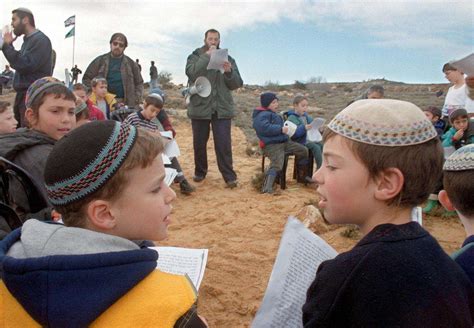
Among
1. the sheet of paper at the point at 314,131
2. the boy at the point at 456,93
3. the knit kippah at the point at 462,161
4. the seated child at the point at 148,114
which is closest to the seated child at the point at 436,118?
the boy at the point at 456,93

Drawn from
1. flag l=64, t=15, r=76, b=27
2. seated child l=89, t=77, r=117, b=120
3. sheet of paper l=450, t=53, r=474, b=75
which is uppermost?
flag l=64, t=15, r=76, b=27

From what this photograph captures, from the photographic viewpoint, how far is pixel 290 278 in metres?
1.55

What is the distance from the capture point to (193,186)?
6879 mm

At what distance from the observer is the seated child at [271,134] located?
263 inches

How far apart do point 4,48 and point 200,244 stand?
11.4ft

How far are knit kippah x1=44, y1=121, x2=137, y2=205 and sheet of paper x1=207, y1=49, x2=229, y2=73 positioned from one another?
5027 millimetres

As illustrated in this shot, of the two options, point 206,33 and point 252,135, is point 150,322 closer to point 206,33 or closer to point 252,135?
point 206,33

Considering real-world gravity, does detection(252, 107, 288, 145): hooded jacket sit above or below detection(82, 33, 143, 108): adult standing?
below

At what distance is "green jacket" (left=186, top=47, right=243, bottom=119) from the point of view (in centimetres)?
653

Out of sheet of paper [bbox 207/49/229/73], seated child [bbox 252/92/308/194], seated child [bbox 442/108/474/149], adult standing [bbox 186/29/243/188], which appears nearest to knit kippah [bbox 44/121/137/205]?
sheet of paper [bbox 207/49/229/73]

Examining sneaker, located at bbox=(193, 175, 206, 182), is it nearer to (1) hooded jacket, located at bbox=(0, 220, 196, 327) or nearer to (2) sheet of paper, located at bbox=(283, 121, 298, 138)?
(2) sheet of paper, located at bbox=(283, 121, 298, 138)

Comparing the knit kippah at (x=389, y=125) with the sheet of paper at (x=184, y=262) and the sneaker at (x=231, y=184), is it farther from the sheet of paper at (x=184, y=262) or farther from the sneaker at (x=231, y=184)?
the sneaker at (x=231, y=184)

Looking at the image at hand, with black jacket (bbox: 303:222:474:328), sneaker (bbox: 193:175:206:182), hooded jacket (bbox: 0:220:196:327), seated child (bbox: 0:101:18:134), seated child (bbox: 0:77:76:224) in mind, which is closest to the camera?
hooded jacket (bbox: 0:220:196:327)

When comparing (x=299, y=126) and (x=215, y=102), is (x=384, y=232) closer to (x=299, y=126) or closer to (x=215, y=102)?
(x=215, y=102)
